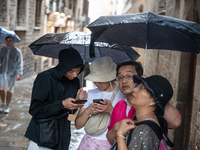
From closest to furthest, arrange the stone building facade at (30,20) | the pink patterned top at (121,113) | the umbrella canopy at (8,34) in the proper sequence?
the pink patterned top at (121,113) < the umbrella canopy at (8,34) < the stone building facade at (30,20)

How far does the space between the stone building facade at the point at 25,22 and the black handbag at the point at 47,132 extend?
914 centimetres

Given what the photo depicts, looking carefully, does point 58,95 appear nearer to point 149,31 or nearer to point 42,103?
point 42,103

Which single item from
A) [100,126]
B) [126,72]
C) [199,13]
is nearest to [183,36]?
[126,72]

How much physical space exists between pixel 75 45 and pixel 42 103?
50.8 inches

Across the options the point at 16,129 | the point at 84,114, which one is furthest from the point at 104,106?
the point at 16,129

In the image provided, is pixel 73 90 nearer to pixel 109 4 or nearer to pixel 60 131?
pixel 60 131

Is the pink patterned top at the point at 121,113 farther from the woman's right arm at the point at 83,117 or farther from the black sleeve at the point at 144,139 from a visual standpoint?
the black sleeve at the point at 144,139

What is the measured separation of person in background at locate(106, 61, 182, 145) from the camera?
2.20m

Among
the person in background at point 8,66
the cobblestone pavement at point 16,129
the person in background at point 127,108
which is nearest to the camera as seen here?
the person in background at point 127,108

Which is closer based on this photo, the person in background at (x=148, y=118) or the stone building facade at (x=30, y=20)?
the person in background at (x=148, y=118)

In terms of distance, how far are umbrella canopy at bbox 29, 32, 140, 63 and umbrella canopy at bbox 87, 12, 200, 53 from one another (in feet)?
1.14

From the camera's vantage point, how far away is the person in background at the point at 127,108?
86.7 inches

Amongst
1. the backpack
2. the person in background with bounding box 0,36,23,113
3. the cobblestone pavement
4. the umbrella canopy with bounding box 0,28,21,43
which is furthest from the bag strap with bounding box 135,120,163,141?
the person in background with bounding box 0,36,23,113

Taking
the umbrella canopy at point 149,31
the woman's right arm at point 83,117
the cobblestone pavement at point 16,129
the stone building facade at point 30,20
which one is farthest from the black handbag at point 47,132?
the stone building facade at point 30,20
